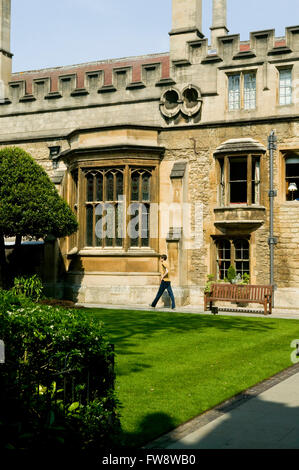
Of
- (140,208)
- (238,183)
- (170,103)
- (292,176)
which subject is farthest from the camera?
(170,103)

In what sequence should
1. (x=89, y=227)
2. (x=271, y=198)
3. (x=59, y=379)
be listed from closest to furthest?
1. (x=59, y=379)
2. (x=271, y=198)
3. (x=89, y=227)

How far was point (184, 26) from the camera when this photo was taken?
69.6ft

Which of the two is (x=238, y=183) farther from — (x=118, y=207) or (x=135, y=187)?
(x=118, y=207)

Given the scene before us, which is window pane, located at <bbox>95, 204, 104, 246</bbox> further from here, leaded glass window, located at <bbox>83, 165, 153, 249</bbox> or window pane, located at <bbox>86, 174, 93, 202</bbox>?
window pane, located at <bbox>86, 174, 93, 202</bbox>

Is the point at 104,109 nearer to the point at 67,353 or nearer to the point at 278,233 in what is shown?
the point at 278,233

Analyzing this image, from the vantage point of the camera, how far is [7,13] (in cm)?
2431

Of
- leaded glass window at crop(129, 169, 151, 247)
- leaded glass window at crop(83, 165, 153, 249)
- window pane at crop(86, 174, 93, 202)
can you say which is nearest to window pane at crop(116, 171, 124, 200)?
leaded glass window at crop(83, 165, 153, 249)

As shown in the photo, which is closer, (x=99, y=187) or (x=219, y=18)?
(x=99, y=187)

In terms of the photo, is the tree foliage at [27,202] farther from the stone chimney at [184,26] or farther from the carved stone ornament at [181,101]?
the stone chimney at [184,26]

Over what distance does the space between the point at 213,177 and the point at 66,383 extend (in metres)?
16.0

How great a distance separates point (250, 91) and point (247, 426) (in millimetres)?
16086

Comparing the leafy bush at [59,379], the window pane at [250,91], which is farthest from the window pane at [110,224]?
the leafy bush at [59,379]

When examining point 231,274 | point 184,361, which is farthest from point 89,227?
point 184,361

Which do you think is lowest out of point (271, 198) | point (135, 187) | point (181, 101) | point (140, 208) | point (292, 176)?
point (140, 208)
